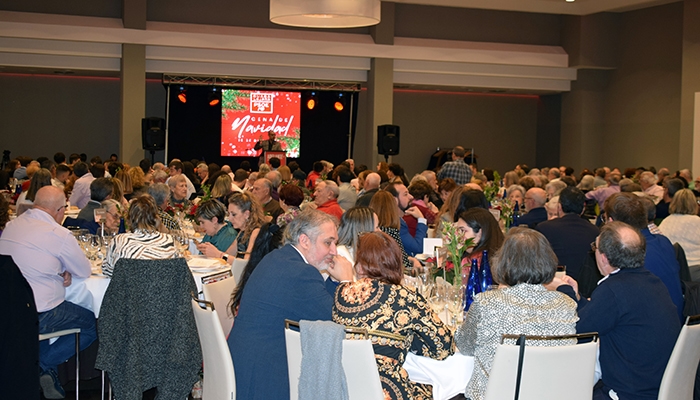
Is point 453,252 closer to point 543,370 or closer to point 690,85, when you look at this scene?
point 543,370

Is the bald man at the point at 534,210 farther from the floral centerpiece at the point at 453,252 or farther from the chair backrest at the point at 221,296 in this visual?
the chair backrest at the point at 221,296

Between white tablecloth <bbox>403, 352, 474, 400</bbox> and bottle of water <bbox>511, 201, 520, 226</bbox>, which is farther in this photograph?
bottle of water <bbox>511, 201, 520, 226</bbox>

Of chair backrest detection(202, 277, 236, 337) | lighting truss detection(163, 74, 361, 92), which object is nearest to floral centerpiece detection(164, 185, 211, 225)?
chair backrest detection(202, 277, 236, 337)

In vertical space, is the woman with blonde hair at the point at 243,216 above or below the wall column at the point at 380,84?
below

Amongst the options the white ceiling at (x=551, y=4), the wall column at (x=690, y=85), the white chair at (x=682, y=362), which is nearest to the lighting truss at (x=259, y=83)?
the white ceiling at (x=551, y=4)

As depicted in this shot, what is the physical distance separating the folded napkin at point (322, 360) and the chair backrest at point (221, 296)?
3.54 feet

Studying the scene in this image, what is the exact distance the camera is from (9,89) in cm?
1709

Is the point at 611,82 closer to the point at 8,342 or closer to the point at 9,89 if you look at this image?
the point at 9,89

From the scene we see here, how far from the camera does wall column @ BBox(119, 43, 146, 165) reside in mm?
14820

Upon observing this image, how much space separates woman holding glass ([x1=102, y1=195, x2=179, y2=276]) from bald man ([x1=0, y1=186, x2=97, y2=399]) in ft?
0.86

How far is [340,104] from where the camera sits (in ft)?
58.3

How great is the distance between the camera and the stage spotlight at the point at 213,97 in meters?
16.8

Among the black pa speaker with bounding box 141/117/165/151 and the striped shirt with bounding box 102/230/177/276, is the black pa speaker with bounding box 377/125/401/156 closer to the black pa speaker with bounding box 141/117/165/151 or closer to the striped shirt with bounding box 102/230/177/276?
the black pa speaker with bounding box 141/117/165/151

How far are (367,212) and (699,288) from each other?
76.2 inches
